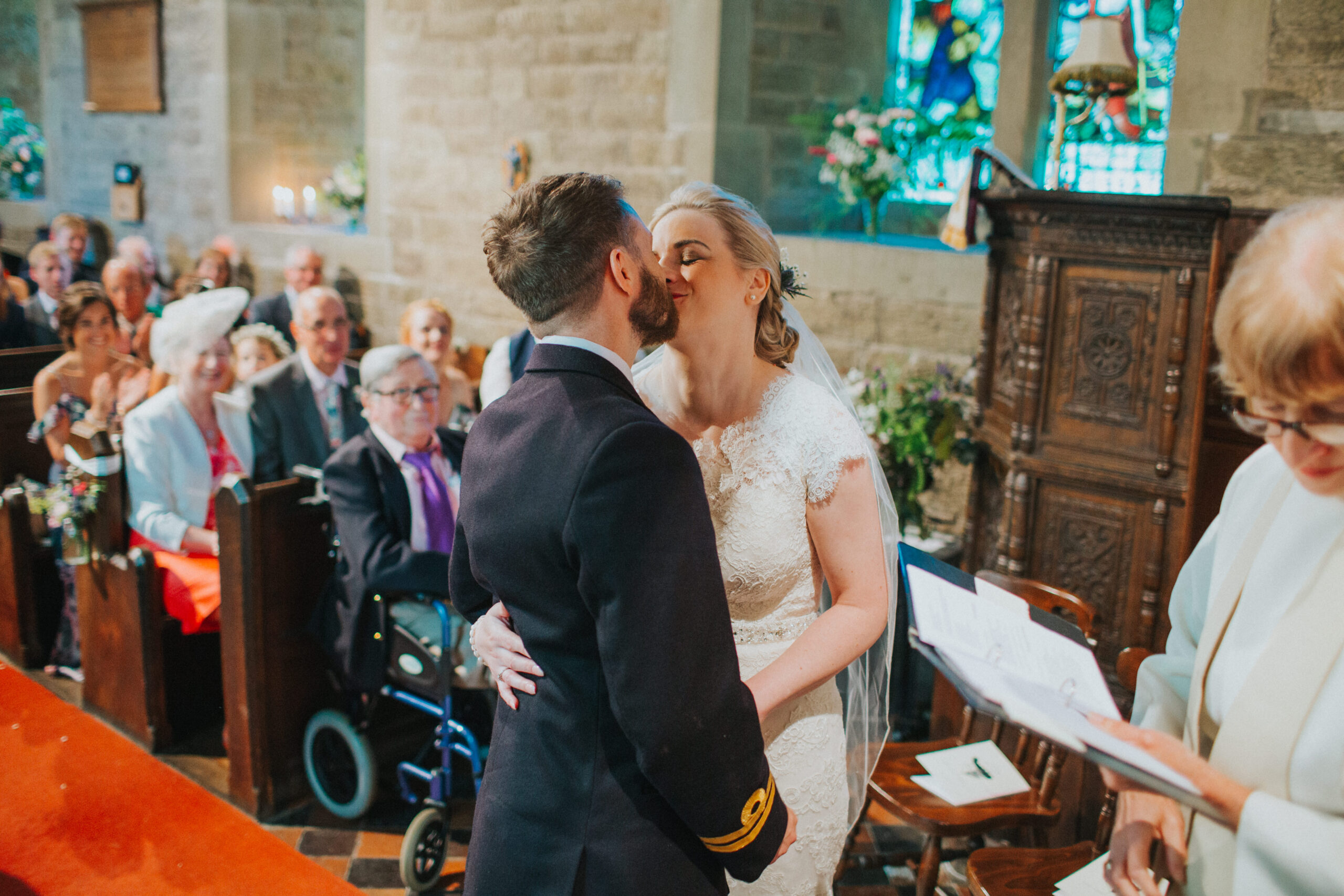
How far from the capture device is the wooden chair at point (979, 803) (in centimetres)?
251

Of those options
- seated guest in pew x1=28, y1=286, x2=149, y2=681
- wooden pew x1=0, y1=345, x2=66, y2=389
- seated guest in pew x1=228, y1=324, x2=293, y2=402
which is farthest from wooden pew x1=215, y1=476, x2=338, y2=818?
Result: wooden pew x1=0, y1=345, x2=66, y2=389

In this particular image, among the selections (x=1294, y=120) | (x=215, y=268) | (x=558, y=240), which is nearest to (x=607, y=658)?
(x=558, y=240)

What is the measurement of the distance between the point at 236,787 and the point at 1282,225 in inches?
133

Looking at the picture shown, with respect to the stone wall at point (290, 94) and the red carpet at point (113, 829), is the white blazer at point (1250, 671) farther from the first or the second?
the stone wall at point (290, 94)

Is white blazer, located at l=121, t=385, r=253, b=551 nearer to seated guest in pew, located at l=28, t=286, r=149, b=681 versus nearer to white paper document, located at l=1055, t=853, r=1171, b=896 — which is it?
seated guest in pew, located at l=28, t=286, r=149, b=681

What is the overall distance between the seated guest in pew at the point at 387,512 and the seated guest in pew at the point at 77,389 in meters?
1.51

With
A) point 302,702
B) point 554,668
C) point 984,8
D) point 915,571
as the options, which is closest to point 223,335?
point 302,702

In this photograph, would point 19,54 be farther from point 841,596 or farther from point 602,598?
point 602,598

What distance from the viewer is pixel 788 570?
1866 mm

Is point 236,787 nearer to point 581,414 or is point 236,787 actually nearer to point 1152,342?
point 581,414

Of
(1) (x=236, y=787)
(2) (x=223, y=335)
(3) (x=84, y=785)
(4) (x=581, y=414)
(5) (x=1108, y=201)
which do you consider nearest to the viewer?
(4) (x=581, y=414)

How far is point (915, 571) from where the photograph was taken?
4.77 ft

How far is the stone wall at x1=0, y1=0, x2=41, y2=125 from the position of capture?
39.6 ft

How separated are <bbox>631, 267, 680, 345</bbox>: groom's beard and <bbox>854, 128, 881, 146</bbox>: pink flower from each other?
3.92 m
